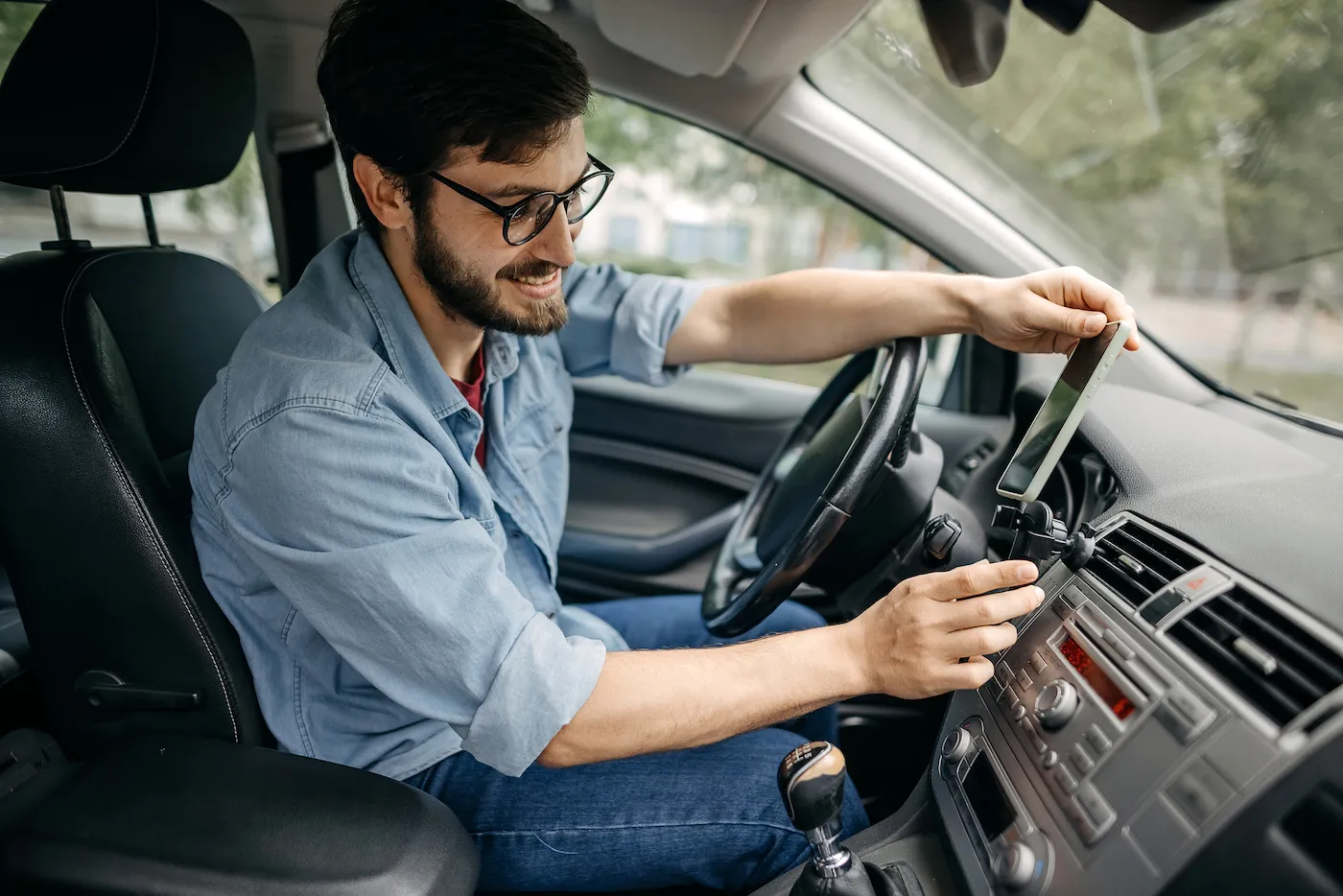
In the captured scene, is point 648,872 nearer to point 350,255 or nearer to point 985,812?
point 985,812

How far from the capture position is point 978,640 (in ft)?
3.06

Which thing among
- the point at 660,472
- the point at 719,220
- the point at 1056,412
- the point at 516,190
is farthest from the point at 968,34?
the point at 719,220

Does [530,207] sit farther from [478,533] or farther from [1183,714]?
[1183,714]

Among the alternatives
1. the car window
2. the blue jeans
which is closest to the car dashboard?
the blue jeans

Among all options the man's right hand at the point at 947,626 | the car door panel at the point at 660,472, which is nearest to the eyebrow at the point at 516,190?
the man's right hand at the point at 947,626

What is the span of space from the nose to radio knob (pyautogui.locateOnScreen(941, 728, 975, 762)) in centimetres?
76

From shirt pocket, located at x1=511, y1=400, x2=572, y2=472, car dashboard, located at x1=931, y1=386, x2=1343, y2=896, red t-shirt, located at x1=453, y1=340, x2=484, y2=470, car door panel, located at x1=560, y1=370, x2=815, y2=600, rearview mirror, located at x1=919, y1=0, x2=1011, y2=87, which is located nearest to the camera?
car dashboard, located at x1=931, y1=386, x2=1343, y2=896

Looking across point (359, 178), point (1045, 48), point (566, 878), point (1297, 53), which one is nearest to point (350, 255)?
point (359, 178)

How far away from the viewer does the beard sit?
1205mm

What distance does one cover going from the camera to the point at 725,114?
1855 mm

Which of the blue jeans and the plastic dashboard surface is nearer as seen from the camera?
the plastic dashboard surface

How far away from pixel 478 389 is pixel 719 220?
205 cm

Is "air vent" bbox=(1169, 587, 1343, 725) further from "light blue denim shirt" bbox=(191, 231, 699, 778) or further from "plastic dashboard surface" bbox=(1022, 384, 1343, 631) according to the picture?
"light blue denim shirt" bbox=(191, 231, 699, 778)

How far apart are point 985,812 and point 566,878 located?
0.51 meters
